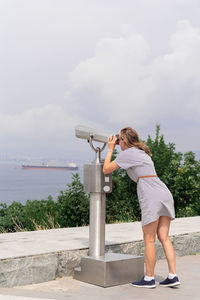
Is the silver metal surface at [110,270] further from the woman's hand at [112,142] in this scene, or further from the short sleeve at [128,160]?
the woman's hand at [112,142]

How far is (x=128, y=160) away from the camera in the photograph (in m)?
5.02

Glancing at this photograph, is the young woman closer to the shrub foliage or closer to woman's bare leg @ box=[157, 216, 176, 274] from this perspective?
woman's bare leg @ box=[157, 216, 176, 274]

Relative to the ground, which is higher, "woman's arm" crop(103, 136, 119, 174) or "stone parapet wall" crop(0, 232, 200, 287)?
"woman's arm" crop(103, 136, 119, 174)

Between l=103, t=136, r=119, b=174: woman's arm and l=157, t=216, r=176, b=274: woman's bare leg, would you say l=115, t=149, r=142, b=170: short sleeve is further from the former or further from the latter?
l=157, t=216, r=176, b=274: woman's bare leg

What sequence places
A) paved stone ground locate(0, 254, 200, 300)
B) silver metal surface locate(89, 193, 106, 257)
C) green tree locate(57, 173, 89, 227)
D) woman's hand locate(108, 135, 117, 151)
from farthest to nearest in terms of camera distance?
green tree locate(57, 173, 89, 227) → silver metal surface locate(89, 193, 106, 257) → woman's hand locate(108, 135, 117, 151) → paved stone ground locate(0, 254, 200, 300)

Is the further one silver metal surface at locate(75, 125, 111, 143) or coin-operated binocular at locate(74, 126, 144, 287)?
silver metal surface at locate(75, 125, 111, 143)

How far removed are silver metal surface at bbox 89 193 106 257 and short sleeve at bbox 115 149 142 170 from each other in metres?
0.51

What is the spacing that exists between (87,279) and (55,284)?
368 millimetres

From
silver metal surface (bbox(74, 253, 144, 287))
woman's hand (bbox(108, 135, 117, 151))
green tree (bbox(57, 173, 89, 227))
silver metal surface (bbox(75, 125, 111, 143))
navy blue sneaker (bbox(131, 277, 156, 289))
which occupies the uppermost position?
silver metal surface (bbox(75, 125, 111, 143))

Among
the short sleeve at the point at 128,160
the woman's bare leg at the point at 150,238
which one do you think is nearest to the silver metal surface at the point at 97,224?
the short sleeve at the point at 128,160

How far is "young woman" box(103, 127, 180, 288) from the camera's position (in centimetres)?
490

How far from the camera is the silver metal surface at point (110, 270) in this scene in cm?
512

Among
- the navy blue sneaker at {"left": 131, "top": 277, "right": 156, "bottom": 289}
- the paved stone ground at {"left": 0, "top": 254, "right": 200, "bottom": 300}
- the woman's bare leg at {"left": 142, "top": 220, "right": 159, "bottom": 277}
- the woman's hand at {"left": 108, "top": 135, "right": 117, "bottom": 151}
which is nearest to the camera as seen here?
the paved stone ground at {"left": 0, "top": 254, "right": 200, "bottom": 300}

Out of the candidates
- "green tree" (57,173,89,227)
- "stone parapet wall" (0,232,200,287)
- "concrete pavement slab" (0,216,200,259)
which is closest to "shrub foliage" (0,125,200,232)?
"green tree" (57,173,89,227)
